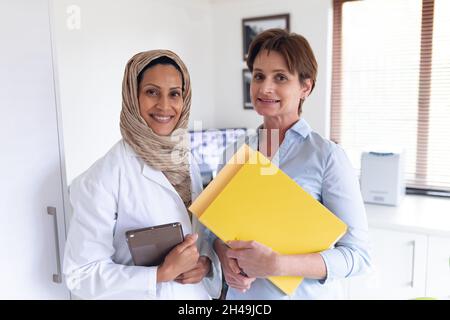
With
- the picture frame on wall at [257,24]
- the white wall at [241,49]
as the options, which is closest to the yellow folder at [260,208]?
the white wall at [241,49]

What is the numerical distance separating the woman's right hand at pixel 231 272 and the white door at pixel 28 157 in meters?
0.46

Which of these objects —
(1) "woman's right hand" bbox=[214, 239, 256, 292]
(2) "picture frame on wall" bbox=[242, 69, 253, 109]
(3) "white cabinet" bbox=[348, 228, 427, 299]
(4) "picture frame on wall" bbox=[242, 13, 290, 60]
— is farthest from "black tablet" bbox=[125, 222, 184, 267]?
(3) "white cabinet" bbox=[348, 228, 427, 299]

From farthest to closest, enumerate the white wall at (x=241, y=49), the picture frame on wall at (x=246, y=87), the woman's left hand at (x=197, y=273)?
the picture frame on wall at (x=246, y=87) → the white wall at (x=241, y=49) → the woman's left hand at (x=197, y=273)

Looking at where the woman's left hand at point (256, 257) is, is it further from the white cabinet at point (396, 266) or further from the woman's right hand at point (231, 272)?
the white cabinet at point (396, 266)

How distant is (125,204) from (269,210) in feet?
0.95

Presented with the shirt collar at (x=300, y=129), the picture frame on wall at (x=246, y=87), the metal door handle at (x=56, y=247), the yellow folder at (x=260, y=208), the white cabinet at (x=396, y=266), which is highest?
the picture frame on wall at (x=246, y=87)

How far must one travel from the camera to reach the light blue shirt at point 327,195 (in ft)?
2.69

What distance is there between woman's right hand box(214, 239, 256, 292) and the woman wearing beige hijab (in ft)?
0.21

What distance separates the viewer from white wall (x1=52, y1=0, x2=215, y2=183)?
93 centimetres

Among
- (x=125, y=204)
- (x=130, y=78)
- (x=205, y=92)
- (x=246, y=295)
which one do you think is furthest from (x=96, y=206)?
(x=205, y=92)

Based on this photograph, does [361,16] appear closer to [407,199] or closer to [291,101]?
[407,199]

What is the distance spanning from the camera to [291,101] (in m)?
0.88

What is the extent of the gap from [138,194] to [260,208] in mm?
252

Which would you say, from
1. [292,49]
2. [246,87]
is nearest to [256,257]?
[292,49]
